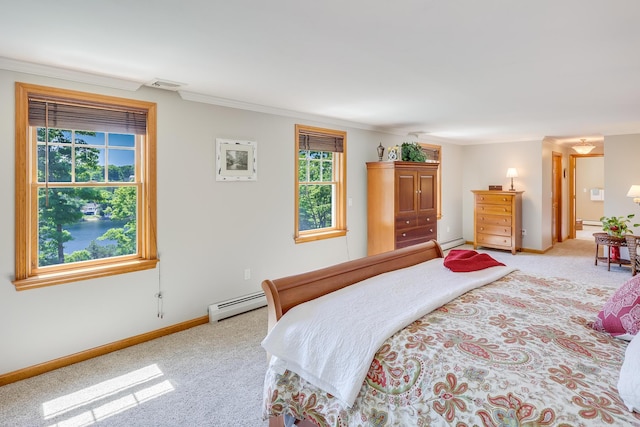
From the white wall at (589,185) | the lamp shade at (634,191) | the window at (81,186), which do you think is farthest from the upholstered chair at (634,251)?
the white wall at (589,185)

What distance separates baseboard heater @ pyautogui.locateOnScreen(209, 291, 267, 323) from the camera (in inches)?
145

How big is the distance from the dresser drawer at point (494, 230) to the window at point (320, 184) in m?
3.51

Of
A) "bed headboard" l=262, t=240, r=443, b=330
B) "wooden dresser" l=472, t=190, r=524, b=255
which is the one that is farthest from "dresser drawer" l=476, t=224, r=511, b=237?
"bed headboard" l=262, t=240, r=443, b=330

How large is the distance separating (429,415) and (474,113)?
3952mm

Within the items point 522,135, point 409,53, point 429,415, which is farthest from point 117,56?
point 522,135

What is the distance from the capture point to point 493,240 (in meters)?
7.06

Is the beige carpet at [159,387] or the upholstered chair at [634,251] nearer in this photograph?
the beige carpet at [159,387]

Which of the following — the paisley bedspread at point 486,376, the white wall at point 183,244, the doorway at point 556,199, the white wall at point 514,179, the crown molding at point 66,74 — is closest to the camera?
the paisley bedspread at point 486,376

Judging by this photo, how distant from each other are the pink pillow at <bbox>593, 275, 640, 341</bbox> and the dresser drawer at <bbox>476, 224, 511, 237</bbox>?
5350mm

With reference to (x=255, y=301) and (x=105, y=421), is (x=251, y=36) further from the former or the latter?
(x=255, y=301)

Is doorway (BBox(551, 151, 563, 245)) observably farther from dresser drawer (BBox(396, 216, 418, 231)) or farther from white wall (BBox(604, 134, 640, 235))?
dresser drawer (BBox(396, 216, 418, 231))

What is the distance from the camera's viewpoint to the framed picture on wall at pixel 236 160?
3.75 metres

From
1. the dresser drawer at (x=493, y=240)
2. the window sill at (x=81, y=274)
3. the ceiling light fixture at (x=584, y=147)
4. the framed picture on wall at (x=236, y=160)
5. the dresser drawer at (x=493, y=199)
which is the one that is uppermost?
the ceiling light fixture at (x=584, y=147)

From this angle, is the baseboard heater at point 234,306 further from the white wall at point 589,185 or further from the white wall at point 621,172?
the white wall at point 589,185
